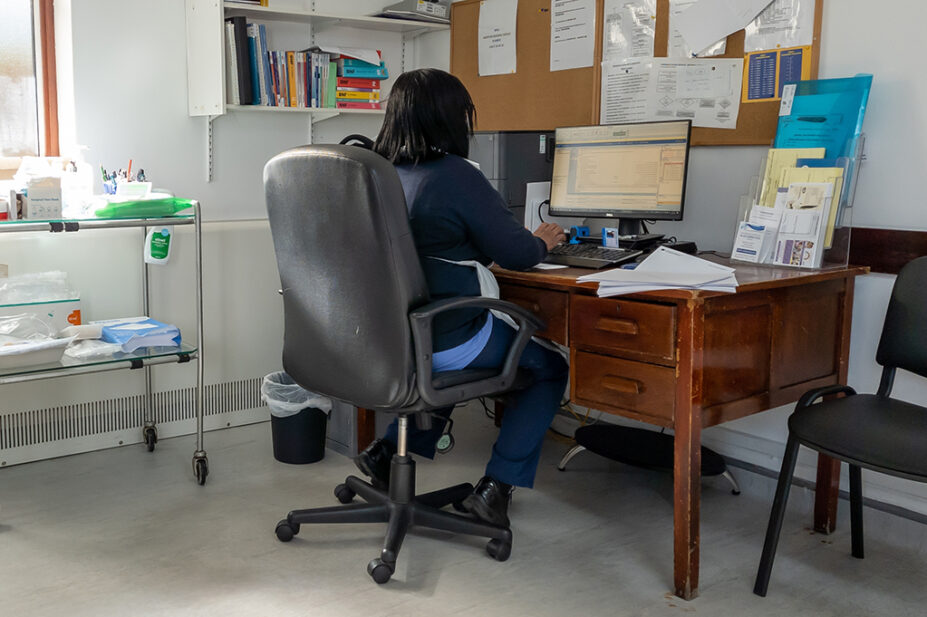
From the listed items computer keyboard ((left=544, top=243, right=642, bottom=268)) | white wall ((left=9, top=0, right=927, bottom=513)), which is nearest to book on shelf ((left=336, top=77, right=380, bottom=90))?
white wall ((left=9, top=0, right=927, bottom=513))

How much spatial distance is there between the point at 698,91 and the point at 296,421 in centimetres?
169

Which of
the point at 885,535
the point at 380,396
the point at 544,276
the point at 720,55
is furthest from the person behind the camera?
the point at 720,55

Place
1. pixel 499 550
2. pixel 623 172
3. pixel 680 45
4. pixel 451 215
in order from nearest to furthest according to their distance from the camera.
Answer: pixel 451 215, pixel 499 550, pixel 623 172, pixel 680 45

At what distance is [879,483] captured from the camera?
2.47 meters

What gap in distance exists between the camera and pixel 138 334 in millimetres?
2732

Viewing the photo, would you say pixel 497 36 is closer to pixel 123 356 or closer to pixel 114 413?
pixel 123 356

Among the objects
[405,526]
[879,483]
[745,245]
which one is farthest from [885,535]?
[405,526]

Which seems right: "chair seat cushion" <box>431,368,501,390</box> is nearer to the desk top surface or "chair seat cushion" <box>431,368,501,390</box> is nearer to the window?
the desk top surface

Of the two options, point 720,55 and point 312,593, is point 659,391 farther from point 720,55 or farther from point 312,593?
point 720,55

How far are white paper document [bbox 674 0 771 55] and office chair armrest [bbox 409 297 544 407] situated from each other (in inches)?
46.7

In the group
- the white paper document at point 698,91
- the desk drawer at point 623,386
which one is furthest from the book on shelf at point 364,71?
the desk drawer at point 623,386

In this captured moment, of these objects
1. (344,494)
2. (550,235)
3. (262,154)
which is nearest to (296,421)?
(344,494)

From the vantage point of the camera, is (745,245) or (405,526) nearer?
(405,526)

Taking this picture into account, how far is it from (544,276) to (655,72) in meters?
1.06
